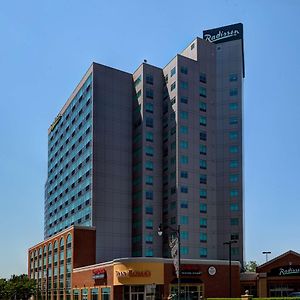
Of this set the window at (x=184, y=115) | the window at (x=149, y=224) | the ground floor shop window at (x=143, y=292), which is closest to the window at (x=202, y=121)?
the window at (x=184, y=115)

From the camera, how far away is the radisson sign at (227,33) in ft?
455

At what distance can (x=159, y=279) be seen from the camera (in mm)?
74562

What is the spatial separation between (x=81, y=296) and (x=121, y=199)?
25.8 metres

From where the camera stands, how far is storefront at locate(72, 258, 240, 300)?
2931 inches

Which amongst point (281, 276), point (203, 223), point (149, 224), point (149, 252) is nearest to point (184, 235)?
point (203, 223)

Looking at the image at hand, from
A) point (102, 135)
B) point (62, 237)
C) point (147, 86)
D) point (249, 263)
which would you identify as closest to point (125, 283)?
point (62, 237)

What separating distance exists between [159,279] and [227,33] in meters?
83.4

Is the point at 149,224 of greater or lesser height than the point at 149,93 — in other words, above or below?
below

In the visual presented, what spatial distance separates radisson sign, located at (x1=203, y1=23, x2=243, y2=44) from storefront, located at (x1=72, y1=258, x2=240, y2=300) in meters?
74.1

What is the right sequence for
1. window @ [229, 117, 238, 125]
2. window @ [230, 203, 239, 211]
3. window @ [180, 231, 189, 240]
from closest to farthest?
1. window @ [180, 231, 189, 240]
2. window @ [230, 203, 239, 211]
3. window @ [229, 117, 238, 125]

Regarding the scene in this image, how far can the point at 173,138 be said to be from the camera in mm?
113125

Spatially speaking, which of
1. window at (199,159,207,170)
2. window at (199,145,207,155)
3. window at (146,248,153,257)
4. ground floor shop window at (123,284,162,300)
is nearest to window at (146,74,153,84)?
window at (199,145,207,155)

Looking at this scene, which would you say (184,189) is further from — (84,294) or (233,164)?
(84,294)

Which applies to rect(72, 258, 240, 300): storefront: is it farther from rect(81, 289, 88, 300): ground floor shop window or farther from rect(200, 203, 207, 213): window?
rect(200, 203, 207, 213): window
